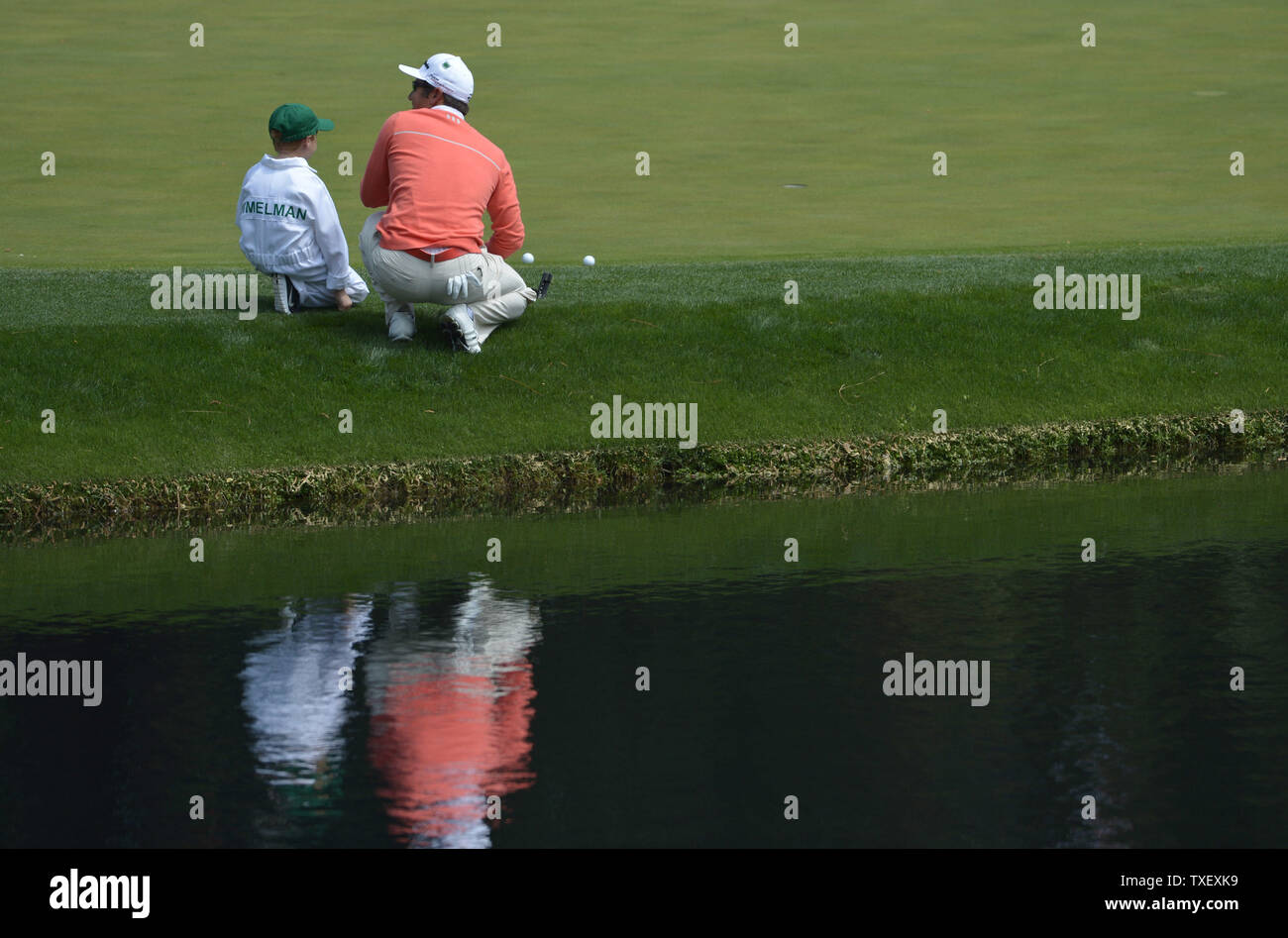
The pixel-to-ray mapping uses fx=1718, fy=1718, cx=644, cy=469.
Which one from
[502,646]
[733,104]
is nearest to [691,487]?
[502,646]

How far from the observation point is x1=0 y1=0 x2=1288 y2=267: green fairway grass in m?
18.6

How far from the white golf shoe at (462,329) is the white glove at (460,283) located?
177 mm

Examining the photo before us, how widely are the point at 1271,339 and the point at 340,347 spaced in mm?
7177

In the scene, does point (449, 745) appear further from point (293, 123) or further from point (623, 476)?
point (293, 123)

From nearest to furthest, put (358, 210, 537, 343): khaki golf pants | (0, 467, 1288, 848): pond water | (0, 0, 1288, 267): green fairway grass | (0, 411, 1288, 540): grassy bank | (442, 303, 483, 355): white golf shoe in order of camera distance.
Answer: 1. (0, 467, 1288, 848): pond water
2. (0, 411, 1288, 540): grassy bank
3. (358, 210, 537, 343): khaki golf pants
4. (442, 303, 483, 355): white golf shoe
5. (0, 0, 1288, 267): green fairway grass

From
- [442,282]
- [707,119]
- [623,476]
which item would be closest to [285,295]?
[442,282]

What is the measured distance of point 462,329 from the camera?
12.1 m

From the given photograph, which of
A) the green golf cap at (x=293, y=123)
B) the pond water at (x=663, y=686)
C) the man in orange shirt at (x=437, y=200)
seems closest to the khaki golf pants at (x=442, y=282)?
the man in orange shirt at (x=437, y=200)

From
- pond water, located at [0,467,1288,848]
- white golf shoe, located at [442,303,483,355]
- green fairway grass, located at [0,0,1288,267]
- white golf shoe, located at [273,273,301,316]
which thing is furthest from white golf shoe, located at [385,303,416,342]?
pond water, located at [0,467,1288,848]

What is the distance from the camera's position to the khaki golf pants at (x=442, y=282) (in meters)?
A: 11.7

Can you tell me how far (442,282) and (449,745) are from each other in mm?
6291

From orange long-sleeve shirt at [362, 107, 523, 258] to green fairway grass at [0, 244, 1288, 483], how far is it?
1.07m

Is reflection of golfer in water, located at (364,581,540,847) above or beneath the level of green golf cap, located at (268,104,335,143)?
beneath

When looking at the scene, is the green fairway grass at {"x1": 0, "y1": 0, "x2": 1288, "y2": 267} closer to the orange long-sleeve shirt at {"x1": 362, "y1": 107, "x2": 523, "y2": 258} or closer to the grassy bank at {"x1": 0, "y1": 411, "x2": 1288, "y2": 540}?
the orange long-sleeve shirt at {"x1": 362, "y1": 107, "x2": 523, "y2": 258}
